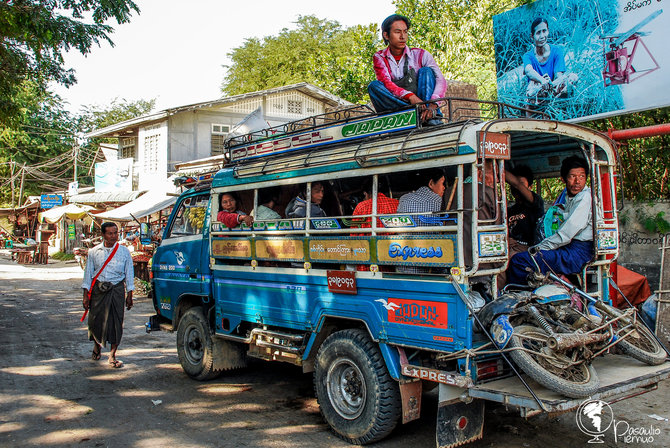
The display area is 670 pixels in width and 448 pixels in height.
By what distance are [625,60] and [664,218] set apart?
2467 millimetres

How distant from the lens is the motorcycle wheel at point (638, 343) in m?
4.36

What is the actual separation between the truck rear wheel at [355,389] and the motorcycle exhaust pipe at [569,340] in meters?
1.30

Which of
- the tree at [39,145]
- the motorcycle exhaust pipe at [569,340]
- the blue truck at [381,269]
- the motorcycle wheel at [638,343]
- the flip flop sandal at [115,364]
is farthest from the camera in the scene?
the tree at [39,145]

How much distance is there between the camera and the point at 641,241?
8320mm

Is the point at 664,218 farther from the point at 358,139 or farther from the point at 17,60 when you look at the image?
the point at 17,60

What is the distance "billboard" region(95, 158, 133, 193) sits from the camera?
24531 mm

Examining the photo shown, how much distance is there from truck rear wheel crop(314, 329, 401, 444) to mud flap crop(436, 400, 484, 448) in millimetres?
511

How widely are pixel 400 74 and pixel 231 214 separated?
95.5 inches

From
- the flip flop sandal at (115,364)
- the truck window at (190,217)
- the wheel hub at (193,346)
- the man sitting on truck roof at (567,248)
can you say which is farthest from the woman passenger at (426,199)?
the flip flop sandal at (115,364)

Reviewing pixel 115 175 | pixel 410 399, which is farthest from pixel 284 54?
pixel 410 399

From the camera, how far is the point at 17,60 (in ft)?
36.3

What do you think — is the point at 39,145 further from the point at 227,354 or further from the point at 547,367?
the point at 547,367

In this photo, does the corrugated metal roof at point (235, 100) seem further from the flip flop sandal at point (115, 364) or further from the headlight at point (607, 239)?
the headlight at point (607, 239)

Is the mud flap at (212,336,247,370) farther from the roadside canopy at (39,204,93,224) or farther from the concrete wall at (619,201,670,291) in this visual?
the roadside canopy at (39,204,93,224)
